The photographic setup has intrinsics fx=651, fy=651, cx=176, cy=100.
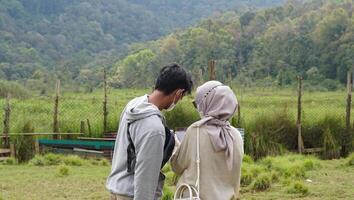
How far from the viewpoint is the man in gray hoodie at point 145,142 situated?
8.61 feet

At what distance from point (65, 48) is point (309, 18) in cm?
1847

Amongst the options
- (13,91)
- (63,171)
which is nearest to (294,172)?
(63,171)

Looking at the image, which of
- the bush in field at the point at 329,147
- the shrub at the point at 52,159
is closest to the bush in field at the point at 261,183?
the shrub at the point at 52,159

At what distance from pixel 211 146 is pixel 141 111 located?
36cm

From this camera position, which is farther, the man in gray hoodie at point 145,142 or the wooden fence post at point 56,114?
the wooden fence post at point 56,114

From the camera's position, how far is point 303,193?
297 inches

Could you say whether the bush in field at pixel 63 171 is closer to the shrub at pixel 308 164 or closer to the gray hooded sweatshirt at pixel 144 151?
the shrub at pixel 308 164

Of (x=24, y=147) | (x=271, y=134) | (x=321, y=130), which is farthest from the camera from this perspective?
(x=321, y=130)

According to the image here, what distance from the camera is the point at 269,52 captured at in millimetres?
35875

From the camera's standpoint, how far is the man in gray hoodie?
2625 mm

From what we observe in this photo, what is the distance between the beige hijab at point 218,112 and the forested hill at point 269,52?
28.0m

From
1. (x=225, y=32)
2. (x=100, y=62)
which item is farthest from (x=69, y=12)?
(x=225, y=32)

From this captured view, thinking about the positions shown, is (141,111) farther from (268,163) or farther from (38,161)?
(38,161)

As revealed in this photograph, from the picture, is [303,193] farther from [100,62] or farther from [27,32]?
[27,32]
